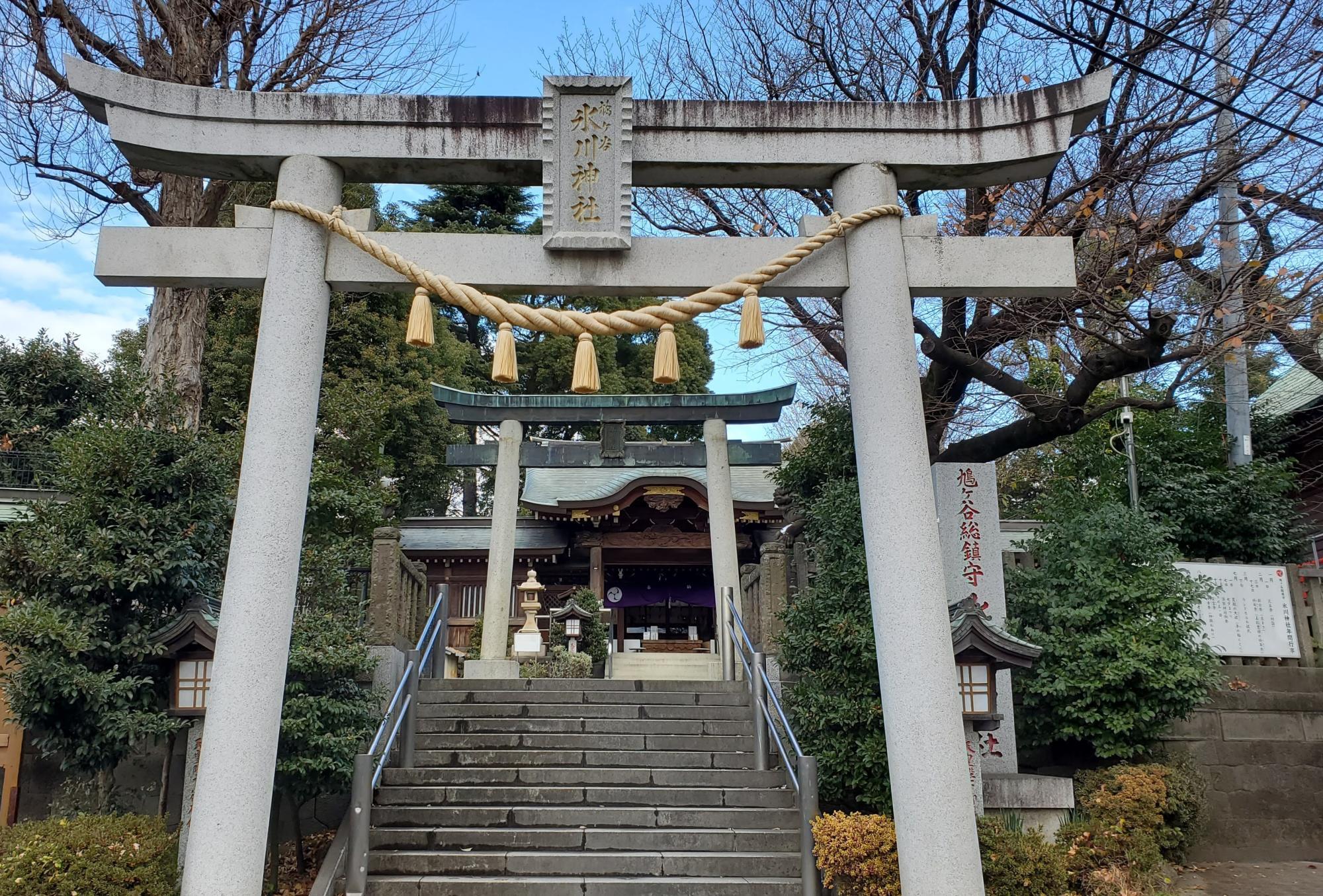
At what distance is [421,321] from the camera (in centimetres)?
585

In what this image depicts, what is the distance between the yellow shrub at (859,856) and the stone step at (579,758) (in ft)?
6.77

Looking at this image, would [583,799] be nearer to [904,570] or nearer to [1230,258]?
[904,570]

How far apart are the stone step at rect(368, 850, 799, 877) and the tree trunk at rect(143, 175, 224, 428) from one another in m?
5.80

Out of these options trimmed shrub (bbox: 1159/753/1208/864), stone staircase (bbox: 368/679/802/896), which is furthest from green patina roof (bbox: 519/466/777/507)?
trimmed shrub (bbox: 1159/753/1208/864)

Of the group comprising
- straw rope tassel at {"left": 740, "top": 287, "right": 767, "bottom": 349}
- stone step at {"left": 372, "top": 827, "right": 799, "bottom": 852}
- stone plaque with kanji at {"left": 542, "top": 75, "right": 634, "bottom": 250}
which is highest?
stone plaque with kanji at {"left": 542, "top": 75, "right": 634, "bottom": 250}

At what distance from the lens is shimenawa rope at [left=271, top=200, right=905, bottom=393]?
5730 mm

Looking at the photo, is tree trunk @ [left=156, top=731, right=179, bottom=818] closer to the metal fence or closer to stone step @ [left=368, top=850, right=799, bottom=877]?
stone step @ [left=368, top=850, right=799, bottom=877]

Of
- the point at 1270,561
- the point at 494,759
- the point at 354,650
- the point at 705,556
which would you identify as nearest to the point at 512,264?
the point at 354,650

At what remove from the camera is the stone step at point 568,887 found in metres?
6.34

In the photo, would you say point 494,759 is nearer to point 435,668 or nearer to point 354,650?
point 354,650

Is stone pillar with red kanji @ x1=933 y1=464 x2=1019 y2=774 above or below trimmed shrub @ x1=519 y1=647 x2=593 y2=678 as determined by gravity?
above

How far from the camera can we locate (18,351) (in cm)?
1092

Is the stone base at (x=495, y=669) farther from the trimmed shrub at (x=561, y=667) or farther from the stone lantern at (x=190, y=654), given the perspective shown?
the stone lantern at (x=190, y=654)

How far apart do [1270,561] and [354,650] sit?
11176 mm
